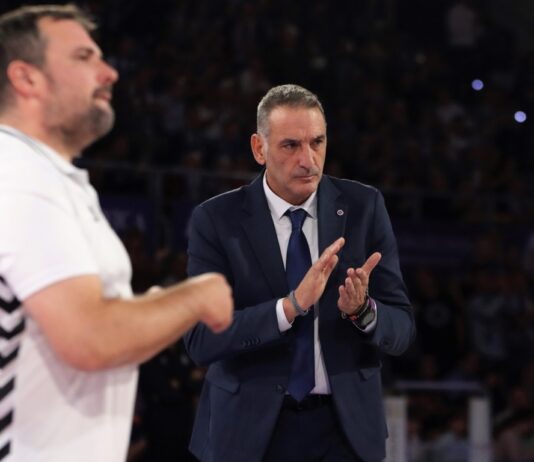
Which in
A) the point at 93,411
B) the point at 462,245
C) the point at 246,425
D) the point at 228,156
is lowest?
the point at 462,245

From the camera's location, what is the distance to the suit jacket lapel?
4164 mm

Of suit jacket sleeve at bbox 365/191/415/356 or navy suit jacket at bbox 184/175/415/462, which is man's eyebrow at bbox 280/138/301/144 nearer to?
navy suit jacket at bbox 184/175/415/462

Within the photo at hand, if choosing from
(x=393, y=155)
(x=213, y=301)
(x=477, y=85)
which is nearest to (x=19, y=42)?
(x=213, y=301)

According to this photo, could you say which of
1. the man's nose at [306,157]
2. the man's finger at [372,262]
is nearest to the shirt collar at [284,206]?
the man's nose at [306,157]

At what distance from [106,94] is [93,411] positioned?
75 centimetres

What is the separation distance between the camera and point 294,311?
3871 millimetres

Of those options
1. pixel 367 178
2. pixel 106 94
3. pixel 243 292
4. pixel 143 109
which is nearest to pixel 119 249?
pixel 106 94

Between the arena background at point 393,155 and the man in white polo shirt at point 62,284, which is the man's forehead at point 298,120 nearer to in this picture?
the man in white polo shirt at point 62,284

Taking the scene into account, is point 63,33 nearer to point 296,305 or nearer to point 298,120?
point 296,305

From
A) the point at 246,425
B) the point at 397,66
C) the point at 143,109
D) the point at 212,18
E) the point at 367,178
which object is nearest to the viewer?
the point at 246,425

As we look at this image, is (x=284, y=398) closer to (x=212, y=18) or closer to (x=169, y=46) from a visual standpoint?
(x=169, y=46)

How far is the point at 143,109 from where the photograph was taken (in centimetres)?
1171

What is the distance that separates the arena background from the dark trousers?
3.84 metres

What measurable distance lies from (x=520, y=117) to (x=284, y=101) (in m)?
11.7
